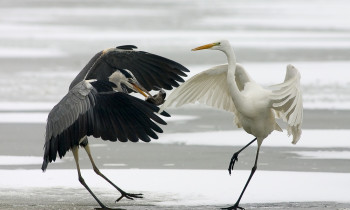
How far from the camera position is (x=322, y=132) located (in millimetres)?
12336

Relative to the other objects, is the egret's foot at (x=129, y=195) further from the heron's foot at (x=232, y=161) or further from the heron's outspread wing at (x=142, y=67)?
the heron's outspread wing at (x=142, y=67)

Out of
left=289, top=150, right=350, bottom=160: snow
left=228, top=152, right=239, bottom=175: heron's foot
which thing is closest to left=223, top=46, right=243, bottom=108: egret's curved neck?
left=228, top=152, right=239, bottom=175: heron's foot

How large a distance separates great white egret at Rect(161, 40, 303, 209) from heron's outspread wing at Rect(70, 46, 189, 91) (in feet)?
0.93

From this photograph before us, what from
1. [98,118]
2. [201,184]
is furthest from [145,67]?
[98,118]

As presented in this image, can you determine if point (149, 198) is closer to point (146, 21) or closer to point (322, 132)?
point (322, 132)

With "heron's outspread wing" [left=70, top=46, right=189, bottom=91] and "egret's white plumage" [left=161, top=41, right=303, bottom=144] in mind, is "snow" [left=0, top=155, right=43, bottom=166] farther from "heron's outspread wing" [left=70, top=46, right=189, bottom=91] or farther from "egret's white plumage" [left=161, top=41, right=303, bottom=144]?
"egret's white plumage" [left=161, top=41, right=303, bottom=144]

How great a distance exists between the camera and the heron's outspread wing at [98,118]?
819 centimetres

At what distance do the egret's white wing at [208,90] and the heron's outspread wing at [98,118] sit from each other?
1.38 m

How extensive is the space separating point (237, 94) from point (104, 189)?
1647 mm

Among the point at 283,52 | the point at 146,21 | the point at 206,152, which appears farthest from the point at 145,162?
the point at 146,21

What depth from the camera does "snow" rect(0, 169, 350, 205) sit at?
892 centimetres

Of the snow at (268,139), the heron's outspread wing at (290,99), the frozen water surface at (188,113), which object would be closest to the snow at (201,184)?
the frozen water surface at (188,113)

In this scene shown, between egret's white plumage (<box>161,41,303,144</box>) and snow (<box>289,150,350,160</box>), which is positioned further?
snow (<box>289,150,350,160</box>)

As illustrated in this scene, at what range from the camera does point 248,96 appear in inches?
374
